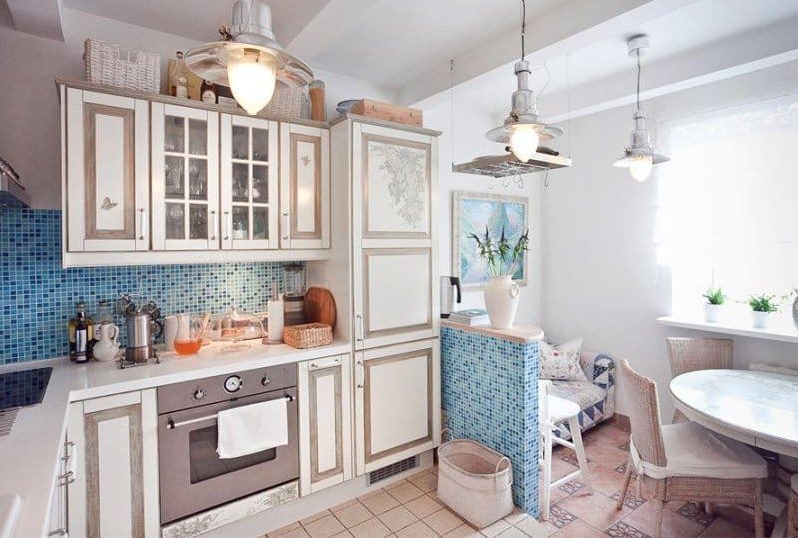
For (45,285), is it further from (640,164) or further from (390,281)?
(640,164)

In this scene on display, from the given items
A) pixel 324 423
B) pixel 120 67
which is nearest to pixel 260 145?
pixel 120 67

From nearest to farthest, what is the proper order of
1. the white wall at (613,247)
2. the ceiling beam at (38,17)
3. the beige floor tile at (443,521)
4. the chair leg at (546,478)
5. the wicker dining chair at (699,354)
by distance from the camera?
the ceiling beam at (38,17) < the beige floor tile at (443,521) < the chair leg at (546,478) < the wicker dining chair at (699,354) < the white wall at (613,247)

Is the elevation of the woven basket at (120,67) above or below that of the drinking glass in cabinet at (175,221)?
above

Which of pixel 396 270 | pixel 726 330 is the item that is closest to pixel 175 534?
pixel 396 270

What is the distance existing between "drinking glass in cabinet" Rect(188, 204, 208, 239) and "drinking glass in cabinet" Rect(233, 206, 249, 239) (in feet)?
0.50

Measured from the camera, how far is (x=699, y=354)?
2949 mm

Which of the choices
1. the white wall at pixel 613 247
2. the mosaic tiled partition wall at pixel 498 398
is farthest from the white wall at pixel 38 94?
the white wall at pixel 613 247

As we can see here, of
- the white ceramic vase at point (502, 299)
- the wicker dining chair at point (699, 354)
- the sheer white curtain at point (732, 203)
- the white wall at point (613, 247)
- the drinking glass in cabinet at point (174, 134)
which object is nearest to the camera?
the drinking glass in cabinet at point (174, 134)

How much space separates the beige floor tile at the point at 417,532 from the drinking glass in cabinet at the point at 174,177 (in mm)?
2139

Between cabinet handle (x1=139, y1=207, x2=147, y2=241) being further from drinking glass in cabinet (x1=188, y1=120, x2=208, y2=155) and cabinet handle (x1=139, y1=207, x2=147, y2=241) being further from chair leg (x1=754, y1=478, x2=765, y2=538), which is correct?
chair leg (x1=754, y1=478, x2=765, y2=538)

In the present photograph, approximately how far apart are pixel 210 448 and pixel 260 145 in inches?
64.4

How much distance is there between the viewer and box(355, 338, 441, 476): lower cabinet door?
8.42 ft

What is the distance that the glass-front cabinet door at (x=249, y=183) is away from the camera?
7.63 ft

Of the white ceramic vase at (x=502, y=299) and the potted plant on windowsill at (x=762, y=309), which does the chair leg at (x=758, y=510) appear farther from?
the white ceramic vase at (x=502, y=299)
